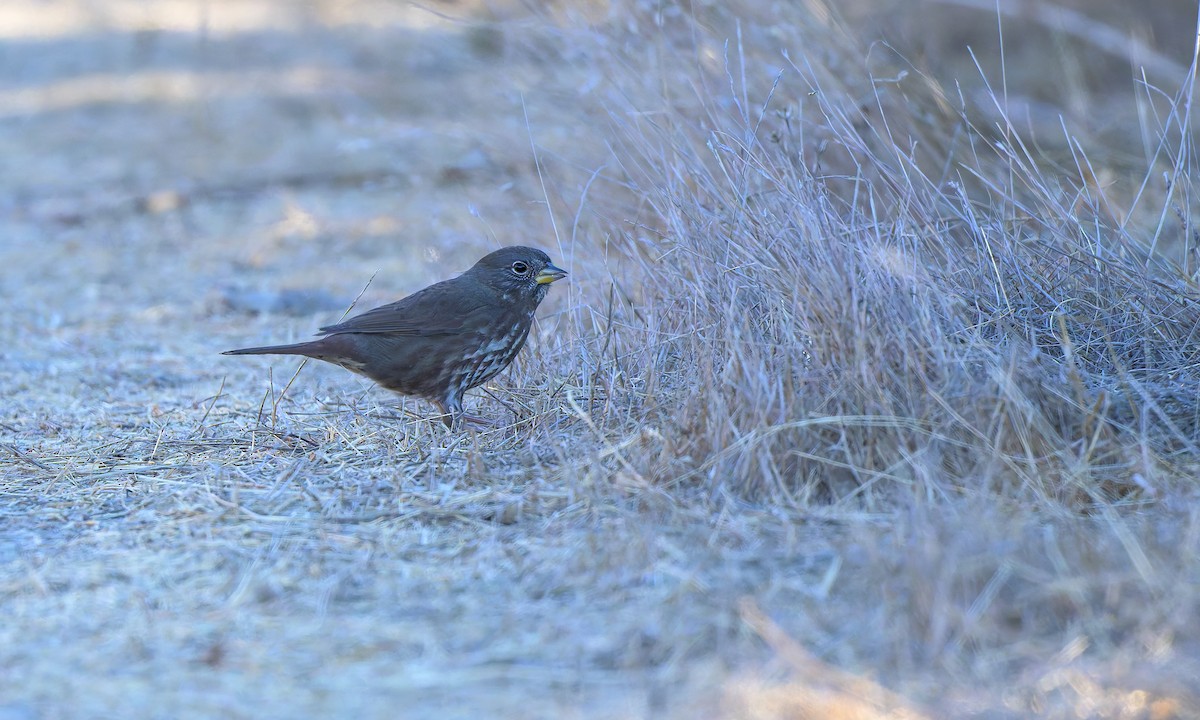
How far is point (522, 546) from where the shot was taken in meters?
3.31

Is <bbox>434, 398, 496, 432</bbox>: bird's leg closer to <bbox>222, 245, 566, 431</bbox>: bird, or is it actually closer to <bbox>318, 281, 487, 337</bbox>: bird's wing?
<bbox>222, 245, 566, 431</bbox>: bird

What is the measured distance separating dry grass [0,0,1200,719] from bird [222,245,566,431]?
14 cm

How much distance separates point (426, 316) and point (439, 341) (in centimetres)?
14

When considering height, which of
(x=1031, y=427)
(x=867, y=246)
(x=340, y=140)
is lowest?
(x=340, y=140)

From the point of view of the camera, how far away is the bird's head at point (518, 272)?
4.79 metres

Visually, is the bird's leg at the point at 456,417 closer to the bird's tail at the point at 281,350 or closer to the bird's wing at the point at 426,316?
the bird's wing at the point at 426,316

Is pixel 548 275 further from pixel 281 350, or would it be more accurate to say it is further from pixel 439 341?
pixel 281 350

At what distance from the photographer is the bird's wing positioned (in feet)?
15.1

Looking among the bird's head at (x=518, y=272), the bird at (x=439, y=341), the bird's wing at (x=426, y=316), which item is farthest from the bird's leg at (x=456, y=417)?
the bird's head at (x=518, y=272)

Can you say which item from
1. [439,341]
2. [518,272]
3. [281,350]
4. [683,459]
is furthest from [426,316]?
[683,459]

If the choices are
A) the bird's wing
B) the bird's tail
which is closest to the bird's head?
the bird's wing

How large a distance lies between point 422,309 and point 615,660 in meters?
2.24

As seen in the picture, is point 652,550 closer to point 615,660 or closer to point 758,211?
point 615,660

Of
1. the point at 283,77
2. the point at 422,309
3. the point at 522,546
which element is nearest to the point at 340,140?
Result: the point at 283,77
